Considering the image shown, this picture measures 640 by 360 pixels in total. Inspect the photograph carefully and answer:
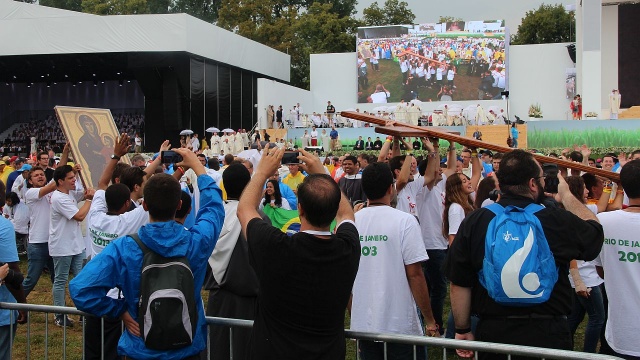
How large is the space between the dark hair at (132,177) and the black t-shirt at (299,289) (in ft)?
8.77

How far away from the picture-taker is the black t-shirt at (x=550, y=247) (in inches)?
132

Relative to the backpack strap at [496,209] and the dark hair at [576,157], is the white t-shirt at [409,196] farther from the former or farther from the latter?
the backpack strap at [496,209]

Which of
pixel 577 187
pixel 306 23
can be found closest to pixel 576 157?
pixel 577 187

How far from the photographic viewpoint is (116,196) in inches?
187

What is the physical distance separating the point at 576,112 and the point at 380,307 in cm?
3325

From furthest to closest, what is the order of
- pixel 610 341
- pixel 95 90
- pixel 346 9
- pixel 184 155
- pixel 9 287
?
1. pixel 346 9
2. pixel 95 90
3. pixel 9 287
4. pixel 610 341
5. pixel 184 155

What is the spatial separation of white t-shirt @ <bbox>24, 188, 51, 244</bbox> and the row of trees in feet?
143

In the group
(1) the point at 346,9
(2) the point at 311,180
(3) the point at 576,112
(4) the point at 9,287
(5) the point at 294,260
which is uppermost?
(1) the point at 346,9

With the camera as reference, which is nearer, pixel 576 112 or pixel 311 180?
pixel 311 180

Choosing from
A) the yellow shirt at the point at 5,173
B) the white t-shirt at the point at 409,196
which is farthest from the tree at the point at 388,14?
the white t-shirt at the point at 409,196

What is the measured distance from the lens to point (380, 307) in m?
4.14

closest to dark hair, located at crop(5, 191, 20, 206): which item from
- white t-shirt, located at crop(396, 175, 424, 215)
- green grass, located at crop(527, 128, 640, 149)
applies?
white t-shirt, located at crop(396, 175, 424, 215)

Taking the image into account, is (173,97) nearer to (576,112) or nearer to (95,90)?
(95,90)

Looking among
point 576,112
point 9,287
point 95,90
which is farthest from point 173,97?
point 9,287
